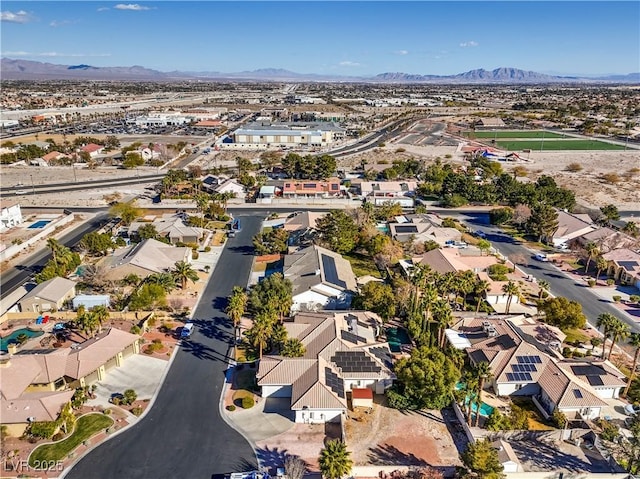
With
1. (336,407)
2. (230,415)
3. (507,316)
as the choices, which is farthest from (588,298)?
(230,415)

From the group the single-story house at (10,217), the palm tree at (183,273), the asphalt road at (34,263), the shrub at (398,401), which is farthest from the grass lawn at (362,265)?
the single-story house at (10,217)

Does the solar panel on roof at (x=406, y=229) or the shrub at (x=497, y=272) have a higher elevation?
the solar panel on roof at (x=406, y=229)

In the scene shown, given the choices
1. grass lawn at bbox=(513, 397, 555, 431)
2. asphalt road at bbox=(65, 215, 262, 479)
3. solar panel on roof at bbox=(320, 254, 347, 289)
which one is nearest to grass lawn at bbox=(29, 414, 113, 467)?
asphalt road at bbox=(65, 215, 262, 479)

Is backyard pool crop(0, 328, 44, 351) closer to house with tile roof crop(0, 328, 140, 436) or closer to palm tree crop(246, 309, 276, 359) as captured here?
house with tile roof crop(0, 328, 140, 436)

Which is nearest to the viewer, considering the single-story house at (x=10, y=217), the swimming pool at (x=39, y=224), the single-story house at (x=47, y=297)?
the single-story house at (x=47, y=297)

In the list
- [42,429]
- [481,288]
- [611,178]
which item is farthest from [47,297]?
[611,178]

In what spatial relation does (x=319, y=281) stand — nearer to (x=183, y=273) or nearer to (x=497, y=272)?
(x=183, y=273)

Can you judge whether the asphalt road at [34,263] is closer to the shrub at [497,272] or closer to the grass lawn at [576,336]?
the shrub at [497,272]
